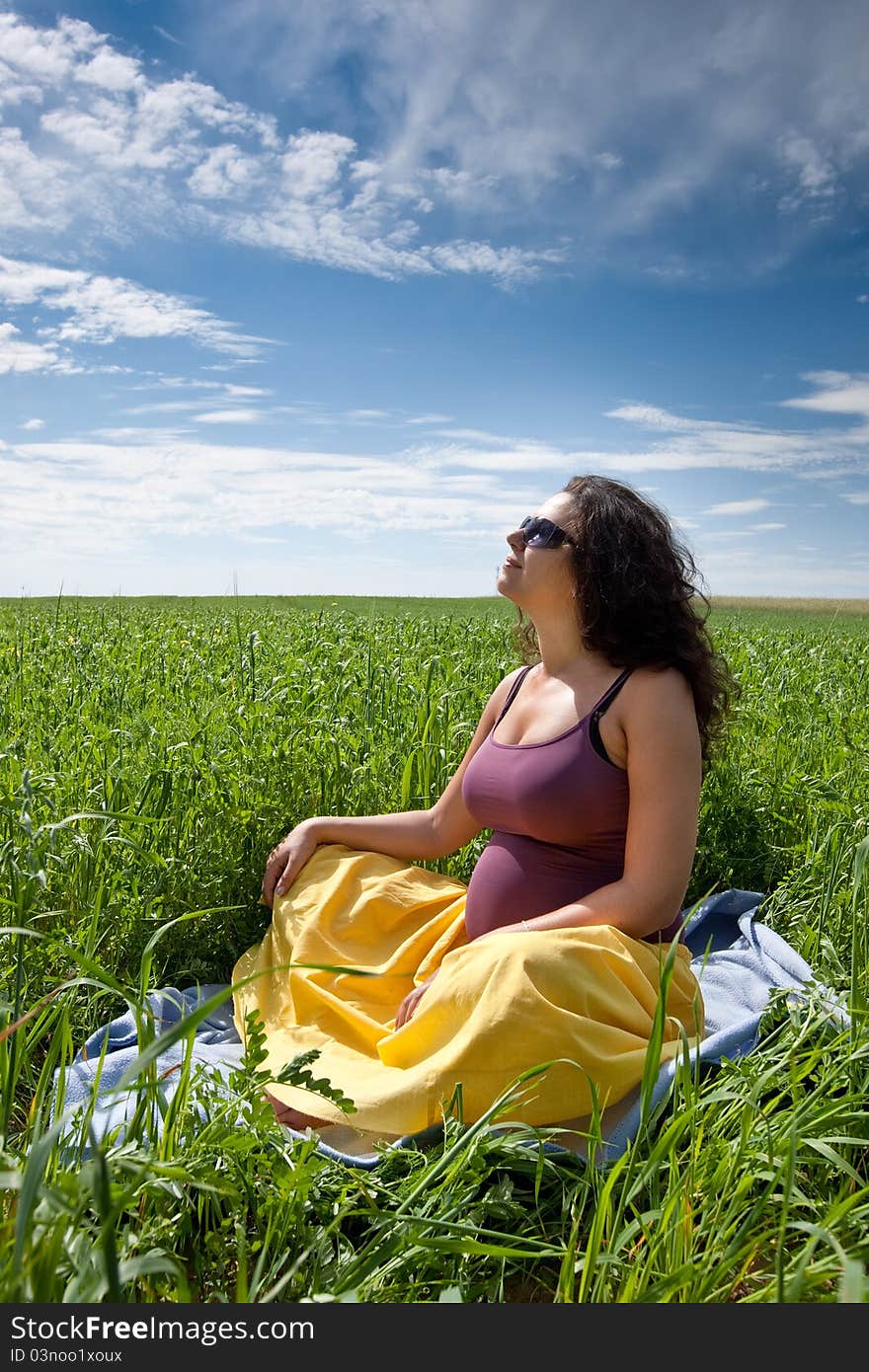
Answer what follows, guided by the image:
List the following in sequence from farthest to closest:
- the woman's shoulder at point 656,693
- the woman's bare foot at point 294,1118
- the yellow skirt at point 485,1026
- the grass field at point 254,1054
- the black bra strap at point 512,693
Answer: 1. the black bra strap at point 512,693
2. the woman's shoulder at point 656,693
3. the woman's bare foot at point 294,1118
4. the yellow skirt at point 485,1026
5. the grass field at point 254,1054

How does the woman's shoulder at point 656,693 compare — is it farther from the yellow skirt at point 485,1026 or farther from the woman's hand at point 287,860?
the woman's hand at point 287,860

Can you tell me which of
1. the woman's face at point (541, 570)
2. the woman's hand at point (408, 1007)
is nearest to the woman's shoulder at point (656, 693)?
the woman's face at point (541, 570)

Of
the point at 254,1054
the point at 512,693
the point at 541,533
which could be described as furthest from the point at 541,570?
the point at 254,1054

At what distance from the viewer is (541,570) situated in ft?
10.9

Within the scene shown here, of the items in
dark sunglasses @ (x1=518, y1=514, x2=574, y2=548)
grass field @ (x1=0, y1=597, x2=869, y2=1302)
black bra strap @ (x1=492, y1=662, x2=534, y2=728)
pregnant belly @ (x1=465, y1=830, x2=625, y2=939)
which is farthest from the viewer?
black bra strap @ (x1=492, y1=662, x2=534, y2=728)

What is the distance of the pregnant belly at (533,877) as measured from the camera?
315cm

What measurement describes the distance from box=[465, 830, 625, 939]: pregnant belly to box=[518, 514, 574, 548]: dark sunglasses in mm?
916

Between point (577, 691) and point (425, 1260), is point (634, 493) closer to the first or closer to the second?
point (577, 691)

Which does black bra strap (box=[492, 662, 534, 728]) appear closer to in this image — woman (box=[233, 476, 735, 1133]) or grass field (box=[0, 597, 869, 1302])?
woman (box=[233, 476, 735, 1133])

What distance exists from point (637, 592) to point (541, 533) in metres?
0.37

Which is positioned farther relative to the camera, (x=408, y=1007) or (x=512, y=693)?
(x=512, y=693)

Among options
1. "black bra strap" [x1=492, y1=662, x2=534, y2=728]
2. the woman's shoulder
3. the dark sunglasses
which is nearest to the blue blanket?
the woman's shoulder

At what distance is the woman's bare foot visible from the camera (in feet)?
8.71

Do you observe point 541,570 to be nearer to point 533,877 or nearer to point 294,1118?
point 533,877
